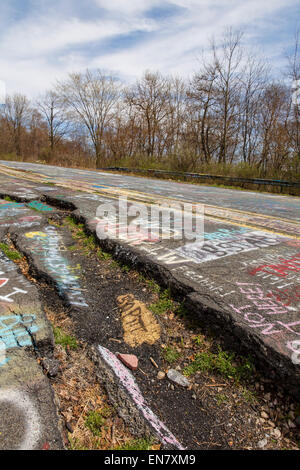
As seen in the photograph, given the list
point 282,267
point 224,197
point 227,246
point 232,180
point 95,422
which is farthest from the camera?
point 232,180

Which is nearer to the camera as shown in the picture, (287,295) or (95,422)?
(95,422)

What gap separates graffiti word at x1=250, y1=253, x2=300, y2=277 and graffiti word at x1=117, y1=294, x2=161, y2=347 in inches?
46.6

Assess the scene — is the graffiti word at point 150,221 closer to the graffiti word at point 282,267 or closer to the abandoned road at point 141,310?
the abandoned road at point 141,310

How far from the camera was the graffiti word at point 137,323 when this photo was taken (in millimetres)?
2350

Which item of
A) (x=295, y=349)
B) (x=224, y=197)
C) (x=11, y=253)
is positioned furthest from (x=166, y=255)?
(x=224, y=197)

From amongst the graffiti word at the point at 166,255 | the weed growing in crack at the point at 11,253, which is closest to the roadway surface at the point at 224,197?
the graffiti word at the point at 166,255

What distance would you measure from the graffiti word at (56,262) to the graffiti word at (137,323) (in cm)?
39

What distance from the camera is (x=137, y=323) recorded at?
2521 mm

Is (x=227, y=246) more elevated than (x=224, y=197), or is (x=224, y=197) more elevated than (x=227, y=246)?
(x=224, y=197)

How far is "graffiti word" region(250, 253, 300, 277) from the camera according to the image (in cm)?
→ 299

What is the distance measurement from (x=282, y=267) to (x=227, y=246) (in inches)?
31.9

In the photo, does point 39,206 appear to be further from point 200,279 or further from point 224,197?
point 224,197

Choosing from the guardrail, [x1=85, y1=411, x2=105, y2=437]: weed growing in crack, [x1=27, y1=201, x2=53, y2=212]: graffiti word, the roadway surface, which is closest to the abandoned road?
[x1=85, y1=411, x2=105, y2=437]: weed growing in crack

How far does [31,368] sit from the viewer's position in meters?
1.81
